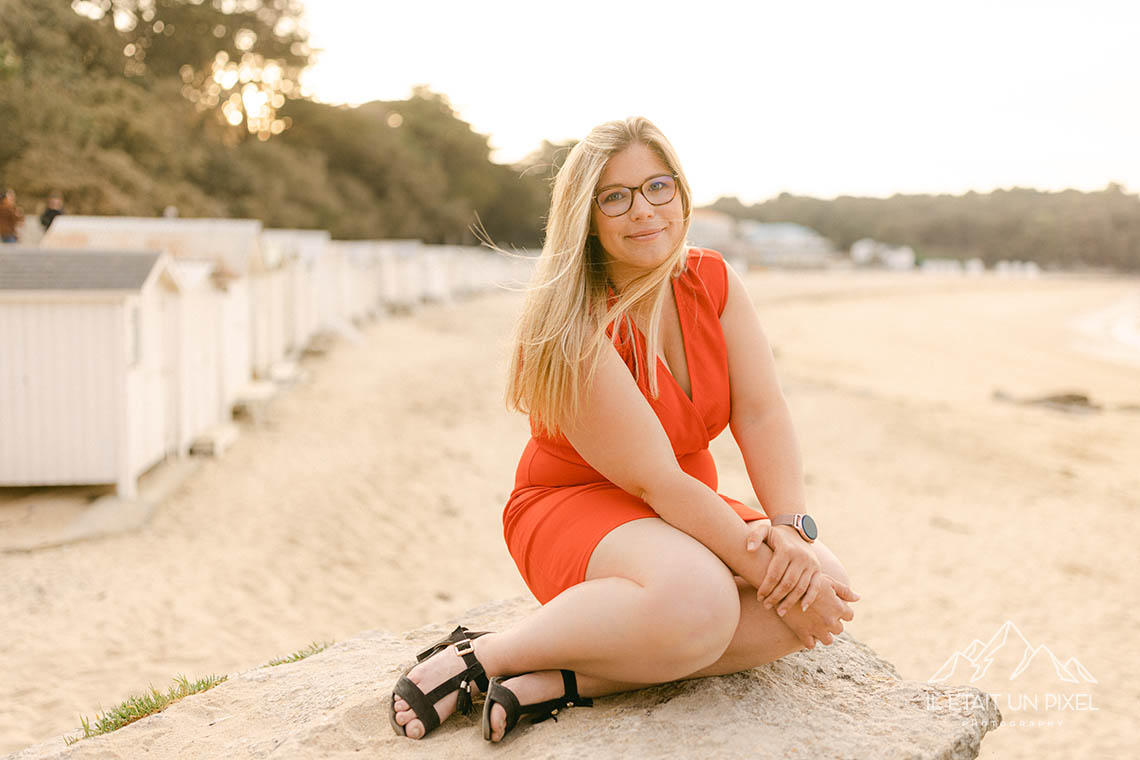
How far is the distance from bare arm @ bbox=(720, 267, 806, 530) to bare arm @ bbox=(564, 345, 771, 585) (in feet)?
0.95

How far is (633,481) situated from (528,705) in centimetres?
68

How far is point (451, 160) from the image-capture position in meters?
55.2

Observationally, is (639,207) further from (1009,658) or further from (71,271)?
(71,271)

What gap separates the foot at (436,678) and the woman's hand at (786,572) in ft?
2.79

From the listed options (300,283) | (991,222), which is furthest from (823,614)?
(991,222)

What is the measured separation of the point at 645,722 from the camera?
2293mm

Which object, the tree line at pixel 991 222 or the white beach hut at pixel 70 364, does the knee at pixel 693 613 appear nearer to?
the white beach hut at pixel 70 364

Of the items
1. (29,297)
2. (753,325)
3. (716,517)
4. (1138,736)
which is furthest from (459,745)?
(29,297)

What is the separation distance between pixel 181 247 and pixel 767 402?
30.3 ft

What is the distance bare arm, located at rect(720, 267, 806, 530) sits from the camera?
8.53 feet

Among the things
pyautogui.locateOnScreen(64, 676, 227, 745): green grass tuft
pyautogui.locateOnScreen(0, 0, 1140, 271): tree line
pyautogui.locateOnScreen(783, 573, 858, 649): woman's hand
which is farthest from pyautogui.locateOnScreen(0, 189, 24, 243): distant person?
pyautogui.locateOnScreen(783, 573, 858, 649): woman's hand

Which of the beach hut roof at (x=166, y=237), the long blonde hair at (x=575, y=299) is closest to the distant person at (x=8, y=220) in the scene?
the beach hut roof at (x=166, y=237)

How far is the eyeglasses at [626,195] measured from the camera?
8.27 feet

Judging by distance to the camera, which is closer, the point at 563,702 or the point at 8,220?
the point at 563,702
